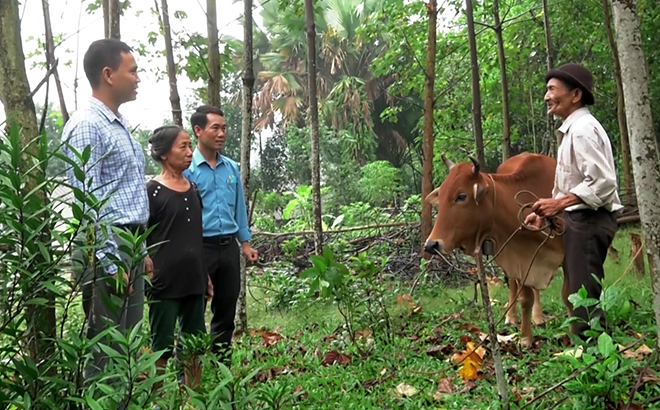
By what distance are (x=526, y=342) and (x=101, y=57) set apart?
3.14 metres

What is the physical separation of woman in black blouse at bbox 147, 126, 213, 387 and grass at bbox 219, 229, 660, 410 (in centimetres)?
44

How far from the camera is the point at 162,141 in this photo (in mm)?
3543

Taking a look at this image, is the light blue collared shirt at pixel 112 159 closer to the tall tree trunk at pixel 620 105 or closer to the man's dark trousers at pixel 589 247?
the man's dark trousers at pixel 589 247

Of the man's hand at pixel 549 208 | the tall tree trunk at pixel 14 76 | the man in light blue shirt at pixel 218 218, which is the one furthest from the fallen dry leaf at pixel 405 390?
the tall tree trunk at pixel 14 76

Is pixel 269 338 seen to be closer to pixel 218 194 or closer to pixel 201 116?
pixel 218 194

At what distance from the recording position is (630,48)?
256 cm

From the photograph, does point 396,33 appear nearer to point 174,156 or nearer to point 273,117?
point 174,156

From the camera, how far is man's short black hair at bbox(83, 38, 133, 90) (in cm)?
296

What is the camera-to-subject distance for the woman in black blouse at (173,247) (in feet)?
11.1

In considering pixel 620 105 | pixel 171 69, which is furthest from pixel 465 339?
pixel 620 105

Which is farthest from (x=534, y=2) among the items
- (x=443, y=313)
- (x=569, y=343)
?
(x=569, y=343)

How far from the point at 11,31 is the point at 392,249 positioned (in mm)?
6689

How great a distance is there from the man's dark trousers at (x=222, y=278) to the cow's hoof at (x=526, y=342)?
192 cm

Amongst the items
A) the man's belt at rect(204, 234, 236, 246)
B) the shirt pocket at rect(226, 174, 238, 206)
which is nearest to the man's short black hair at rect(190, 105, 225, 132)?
the shirt pocket at rect(226, 174, 238, 206)
